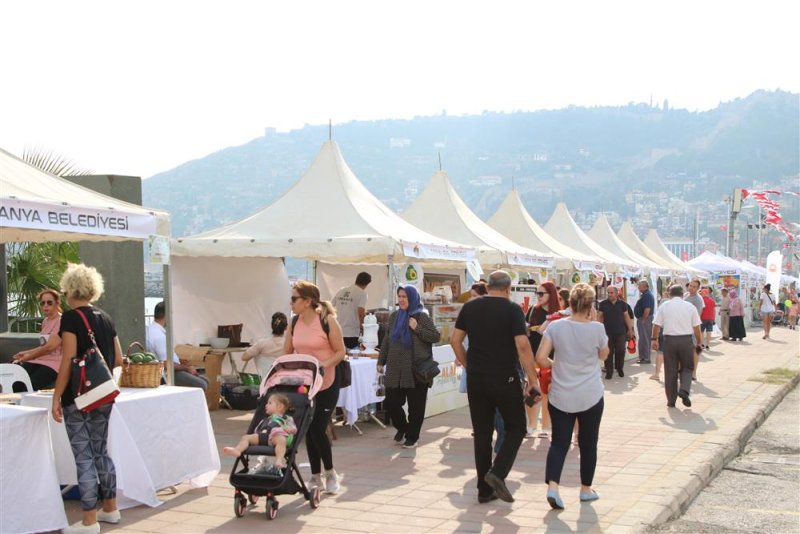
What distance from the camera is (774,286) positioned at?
36.2 meters

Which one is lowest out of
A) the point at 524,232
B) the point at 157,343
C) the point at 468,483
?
the point at 468,483

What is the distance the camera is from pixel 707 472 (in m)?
8.45

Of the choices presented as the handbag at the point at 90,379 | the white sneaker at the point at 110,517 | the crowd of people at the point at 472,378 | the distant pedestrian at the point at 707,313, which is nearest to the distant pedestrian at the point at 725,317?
the distant pedestrian at the point at 707,313

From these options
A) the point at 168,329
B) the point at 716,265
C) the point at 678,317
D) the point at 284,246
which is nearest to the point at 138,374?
the point at 168,329

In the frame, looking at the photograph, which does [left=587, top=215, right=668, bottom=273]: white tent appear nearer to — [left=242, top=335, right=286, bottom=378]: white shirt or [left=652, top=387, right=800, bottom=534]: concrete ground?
[left=652, top=387, right=800, bottom=534]: concrete ground

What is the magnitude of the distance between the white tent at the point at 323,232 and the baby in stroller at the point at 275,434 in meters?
5.44

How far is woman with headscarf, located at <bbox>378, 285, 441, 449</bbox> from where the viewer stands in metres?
9.55

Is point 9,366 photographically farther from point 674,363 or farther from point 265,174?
point 265,174

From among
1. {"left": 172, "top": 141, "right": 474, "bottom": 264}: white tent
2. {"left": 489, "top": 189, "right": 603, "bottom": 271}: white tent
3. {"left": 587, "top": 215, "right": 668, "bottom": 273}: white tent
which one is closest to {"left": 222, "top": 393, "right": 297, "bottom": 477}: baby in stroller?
{"left": 172, "top": 141, "right": 474, "bottom": 264}: white tent

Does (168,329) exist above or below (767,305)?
above

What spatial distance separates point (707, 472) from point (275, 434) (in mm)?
4201

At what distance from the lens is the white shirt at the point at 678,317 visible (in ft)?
39.8

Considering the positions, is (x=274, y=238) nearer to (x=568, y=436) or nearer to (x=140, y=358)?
(x=140, y=358)

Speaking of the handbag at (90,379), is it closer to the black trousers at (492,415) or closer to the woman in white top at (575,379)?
the black trousers at (492,415)
